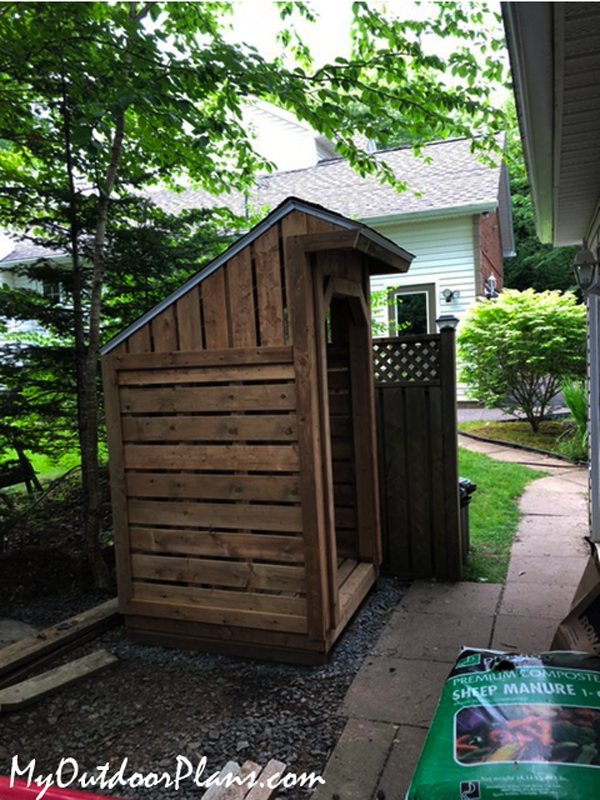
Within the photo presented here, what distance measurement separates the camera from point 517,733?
1.68 m

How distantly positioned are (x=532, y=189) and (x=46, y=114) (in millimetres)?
3795

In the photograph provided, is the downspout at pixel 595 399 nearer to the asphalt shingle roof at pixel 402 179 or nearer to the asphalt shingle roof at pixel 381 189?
the asphalt shingle roof at pixel 402 179

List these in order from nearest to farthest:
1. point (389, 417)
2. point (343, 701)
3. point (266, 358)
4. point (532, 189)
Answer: point (343, 701)
point (266, 358)
point (532, 189)
point (389, 417)

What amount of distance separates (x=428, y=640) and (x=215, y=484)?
1.50m

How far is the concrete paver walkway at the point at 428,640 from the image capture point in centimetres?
226

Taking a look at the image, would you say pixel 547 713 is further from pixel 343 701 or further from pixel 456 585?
pixel 456 585

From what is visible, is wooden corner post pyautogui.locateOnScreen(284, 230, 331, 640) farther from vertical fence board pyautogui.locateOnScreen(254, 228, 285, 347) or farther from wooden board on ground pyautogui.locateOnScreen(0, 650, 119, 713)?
wooden board on ground pyautogui.locateOnScreen(0, 650, 119, 713)

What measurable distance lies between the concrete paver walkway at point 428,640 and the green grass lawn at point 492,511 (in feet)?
0.39

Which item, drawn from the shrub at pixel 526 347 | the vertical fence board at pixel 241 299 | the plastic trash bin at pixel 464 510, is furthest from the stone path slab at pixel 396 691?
the shrub at pixel 526 347

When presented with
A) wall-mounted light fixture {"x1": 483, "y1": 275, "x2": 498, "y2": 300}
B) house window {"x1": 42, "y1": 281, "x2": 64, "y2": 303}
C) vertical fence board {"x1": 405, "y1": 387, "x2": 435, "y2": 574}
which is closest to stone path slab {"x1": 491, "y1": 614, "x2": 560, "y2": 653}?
vertical fence board {"x1": 405, "y1": 387, "x2": 435, "y2": 574}

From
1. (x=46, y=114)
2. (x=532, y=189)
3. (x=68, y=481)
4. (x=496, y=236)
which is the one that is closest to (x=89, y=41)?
(x=46, y=114)

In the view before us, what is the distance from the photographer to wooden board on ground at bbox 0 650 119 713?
2.79 m

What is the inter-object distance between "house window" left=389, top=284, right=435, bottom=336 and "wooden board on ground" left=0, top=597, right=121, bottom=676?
977 centimetres

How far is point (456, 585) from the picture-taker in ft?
13.2
